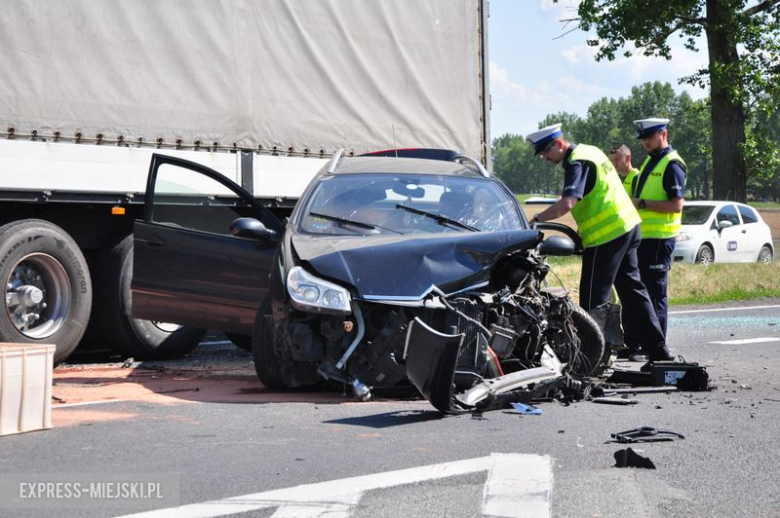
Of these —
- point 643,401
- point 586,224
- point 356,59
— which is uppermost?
point 356,59

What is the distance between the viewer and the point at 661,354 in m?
8.97

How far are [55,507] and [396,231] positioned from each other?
380 centimetres

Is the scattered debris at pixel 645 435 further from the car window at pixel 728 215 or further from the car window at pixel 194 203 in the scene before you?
the car window at pixel 728 215

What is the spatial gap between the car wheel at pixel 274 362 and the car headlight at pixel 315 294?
0.35 metres

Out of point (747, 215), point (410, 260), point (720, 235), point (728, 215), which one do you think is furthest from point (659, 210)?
point (747, 215)

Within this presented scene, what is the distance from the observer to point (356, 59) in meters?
11.2

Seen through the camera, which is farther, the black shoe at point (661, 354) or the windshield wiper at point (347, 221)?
the black shoe at point (661, 354)

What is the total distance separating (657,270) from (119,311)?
4.57 m

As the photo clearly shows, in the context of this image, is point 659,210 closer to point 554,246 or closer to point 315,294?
point 554,246

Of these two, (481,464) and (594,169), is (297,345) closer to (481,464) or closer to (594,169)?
(481,464)

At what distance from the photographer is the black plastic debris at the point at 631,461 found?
→ 17.3 feet


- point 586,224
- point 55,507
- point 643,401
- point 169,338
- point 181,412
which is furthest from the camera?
point 169,338


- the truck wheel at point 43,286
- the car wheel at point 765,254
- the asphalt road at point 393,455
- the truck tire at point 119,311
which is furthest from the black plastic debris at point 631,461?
the car wheel at point 765,254

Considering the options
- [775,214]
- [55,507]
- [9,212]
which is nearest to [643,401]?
[55,507]
